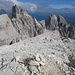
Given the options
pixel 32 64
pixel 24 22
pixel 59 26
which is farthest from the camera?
pixel 59 26

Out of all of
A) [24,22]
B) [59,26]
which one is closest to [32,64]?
[24,22]

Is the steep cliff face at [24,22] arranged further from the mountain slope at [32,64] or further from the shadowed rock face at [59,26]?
the mountain slope at [32,64]

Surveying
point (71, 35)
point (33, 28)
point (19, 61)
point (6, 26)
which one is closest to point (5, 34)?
point (6, 26)

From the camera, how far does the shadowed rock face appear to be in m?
110

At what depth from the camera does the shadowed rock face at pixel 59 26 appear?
110 metres

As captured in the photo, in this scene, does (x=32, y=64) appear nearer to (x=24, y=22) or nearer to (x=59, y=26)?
(x=24, y=22)

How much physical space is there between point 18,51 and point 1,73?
4343 mm

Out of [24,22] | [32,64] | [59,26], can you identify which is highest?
[32,64]

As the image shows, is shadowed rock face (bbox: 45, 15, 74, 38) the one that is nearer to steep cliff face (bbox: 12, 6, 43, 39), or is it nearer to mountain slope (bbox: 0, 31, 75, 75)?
steep cliff face (bbox: 12, 6, 43, 39)

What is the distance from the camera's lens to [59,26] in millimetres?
118812

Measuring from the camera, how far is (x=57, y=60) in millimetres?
24328

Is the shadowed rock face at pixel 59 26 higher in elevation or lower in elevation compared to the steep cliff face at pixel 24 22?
lower

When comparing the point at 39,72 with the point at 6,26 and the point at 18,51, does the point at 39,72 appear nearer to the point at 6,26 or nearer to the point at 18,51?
the point at 18,51

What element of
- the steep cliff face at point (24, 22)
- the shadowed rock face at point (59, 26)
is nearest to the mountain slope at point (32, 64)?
the steep cliff face at point (24, 22)
